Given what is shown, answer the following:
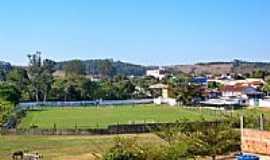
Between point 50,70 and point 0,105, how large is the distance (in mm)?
85594

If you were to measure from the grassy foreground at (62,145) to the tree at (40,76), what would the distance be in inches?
2239

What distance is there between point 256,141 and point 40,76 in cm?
9772

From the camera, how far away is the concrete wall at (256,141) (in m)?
18.7

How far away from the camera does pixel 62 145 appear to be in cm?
3972

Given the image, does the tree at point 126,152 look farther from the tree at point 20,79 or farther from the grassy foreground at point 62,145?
the tree at point 20,79

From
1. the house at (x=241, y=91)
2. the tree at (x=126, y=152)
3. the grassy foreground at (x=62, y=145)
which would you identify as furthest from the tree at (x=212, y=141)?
the house at (x=241, y=91)

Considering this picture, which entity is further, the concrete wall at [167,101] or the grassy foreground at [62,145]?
the concrete wall at [167,101]

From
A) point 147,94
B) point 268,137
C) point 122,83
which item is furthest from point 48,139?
point 147,94

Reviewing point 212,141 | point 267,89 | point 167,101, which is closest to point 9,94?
point 167,101

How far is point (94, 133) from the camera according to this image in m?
46.0

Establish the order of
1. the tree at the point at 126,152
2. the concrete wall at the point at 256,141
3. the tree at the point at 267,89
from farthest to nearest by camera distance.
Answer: the tree at the point at 267,89, the tree at the point at 126,152, the concrete wall at the point at 256,141

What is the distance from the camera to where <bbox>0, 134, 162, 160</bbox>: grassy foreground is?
3419cm

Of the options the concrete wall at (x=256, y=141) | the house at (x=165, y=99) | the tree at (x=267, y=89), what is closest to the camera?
the concrete wall at (x=256, y=141)

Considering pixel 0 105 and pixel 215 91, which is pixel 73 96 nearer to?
pixel 215 91
